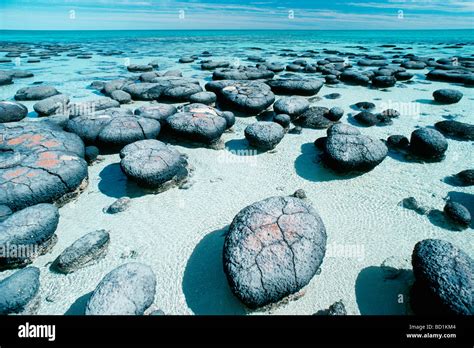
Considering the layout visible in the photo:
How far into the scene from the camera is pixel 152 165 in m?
4.50

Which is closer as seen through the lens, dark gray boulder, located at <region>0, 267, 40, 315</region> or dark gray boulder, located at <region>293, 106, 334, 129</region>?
dark gray boulder, located at <region>0, 267, 40, 315</region>

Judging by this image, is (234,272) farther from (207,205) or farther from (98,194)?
(98,194)

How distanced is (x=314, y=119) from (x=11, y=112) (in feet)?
27.0

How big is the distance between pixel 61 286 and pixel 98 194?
1915 mm

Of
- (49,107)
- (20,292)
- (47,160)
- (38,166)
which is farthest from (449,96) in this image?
(49,107)

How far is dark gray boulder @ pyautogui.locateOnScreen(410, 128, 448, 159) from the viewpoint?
5.33 metres

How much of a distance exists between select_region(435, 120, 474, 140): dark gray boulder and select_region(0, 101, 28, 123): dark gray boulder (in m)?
11.3

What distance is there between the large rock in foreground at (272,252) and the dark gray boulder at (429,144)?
145 inches

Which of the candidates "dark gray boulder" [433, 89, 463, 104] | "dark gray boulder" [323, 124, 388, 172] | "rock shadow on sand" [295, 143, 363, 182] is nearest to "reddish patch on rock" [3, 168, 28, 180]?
"rock shadow on sand" [295, 143, 363, 182]

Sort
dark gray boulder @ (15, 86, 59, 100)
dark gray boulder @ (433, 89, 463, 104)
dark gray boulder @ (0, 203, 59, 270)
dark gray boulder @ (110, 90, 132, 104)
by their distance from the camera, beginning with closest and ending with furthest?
1. dark gray boulder @ (0, 203, 59, 270)
2. dark gray boulder @ (433, 89, 463, 104)
3. dark gray boulder @ (110, 90, 132, 104)
4. dark gray boulder @ (15, 86, 59, 100)

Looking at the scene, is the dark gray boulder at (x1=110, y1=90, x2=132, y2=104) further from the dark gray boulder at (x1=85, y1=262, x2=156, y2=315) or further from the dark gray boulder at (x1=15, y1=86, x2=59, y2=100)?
the dark gray boulder at (x1=85, y1=262, x2=156, y2=315)

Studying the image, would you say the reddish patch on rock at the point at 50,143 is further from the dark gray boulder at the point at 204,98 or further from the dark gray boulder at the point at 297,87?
the dark gray boulder at the point at 297,87
